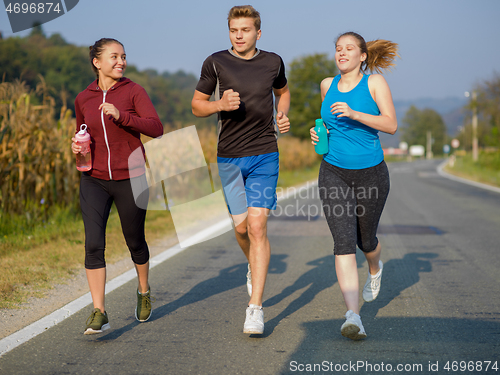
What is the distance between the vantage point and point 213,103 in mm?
3824

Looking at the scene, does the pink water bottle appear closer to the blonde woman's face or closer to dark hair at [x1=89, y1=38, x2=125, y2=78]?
dark hair at [x1=89, y1=38, x2=125, y2=78]

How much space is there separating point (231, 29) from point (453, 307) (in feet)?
9.27

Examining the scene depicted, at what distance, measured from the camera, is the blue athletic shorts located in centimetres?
392

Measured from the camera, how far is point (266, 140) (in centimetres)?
402

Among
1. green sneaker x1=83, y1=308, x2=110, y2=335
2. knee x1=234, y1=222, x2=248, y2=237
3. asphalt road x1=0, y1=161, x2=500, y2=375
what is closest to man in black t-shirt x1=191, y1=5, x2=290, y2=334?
knee x1=234, y1=222, x2=248, y2=237

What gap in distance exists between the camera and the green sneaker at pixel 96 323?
3.62 m

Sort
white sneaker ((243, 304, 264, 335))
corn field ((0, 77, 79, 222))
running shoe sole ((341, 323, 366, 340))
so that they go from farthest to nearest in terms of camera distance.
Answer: corn field ((0, 77, 79, 222)), white sneaker ((243, 304, 264, 335)), running shoe sole ((341, 323, 366, 340))

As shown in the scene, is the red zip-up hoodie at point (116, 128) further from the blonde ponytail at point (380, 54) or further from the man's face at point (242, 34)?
the blonde ponytail at point (380, 54)

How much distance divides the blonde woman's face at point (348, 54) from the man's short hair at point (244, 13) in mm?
625

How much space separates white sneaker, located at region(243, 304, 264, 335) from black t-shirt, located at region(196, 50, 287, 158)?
1.13 meters

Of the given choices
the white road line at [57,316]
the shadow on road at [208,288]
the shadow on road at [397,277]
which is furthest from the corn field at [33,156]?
the shadow on road at [397,277]

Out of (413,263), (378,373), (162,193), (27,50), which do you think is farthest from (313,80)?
(378,373)

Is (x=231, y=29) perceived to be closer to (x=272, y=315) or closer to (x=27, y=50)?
(x=272, y=315)

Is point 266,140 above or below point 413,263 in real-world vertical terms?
above
